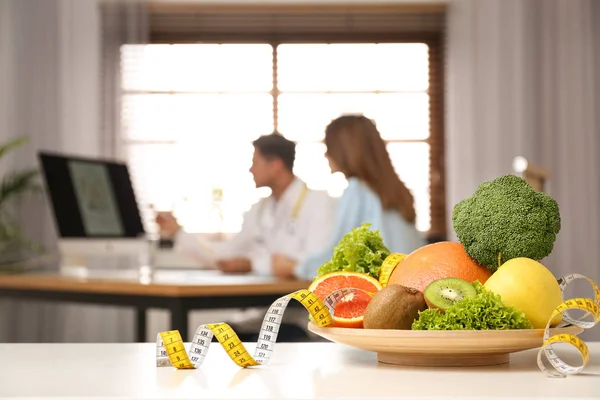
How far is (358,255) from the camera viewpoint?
113 cm

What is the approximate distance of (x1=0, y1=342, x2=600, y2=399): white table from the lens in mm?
735

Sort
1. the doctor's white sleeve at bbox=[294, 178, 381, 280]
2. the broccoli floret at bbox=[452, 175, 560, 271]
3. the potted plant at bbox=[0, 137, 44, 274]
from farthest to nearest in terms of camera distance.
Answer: the potted plant at bbox=[0, 137, 44, 274], the doctor's white sleeve at bbox=[294, 178, 381, 280], the broccoli floret at bbox=[452, 175, 560, 271]

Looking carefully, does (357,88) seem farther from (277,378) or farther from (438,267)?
(277,378)

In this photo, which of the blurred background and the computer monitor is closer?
the computer monitor

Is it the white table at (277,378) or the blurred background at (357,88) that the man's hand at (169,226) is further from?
the white table at (277,378)

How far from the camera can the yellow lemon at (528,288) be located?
2.98 ft

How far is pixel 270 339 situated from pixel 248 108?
5.04 metres

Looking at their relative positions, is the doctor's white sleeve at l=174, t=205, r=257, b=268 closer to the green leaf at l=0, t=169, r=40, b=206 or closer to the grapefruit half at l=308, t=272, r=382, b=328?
the green leaf at l=0, t=169, r=40, b=206

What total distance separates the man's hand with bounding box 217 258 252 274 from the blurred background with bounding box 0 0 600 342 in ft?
6.62

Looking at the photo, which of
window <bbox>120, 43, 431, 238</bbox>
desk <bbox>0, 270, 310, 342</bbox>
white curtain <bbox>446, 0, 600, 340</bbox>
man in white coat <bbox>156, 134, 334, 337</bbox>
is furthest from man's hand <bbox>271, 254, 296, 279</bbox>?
white curtain <bbox>446, 0, 600, 340</bbox>

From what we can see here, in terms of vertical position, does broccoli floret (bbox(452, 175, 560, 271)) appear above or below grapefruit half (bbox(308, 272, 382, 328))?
above

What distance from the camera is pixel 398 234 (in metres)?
3.45

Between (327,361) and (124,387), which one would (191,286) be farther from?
(124,387)

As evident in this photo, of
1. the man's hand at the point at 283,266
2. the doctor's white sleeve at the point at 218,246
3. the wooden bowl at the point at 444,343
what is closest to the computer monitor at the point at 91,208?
the doctor's white sleeve at the point at 218,246
